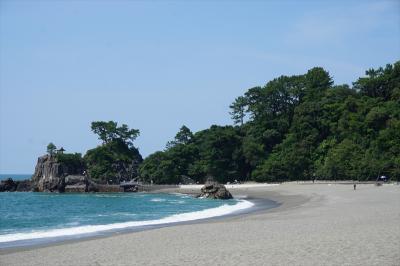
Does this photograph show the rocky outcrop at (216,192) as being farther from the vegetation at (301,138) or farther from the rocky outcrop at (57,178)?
the rocky outcrop at (57,178)

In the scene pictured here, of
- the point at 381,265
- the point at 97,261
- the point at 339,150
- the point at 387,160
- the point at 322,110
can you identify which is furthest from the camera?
the point at 322,110

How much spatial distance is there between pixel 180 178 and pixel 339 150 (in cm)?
3216

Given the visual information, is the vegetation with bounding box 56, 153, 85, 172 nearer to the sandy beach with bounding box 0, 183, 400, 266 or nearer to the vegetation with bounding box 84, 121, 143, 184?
the vegetation with bounding box 84, 121, 143, 184

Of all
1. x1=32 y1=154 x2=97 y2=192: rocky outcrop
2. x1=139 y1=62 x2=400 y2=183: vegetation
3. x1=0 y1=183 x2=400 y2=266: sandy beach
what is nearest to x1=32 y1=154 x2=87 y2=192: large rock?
x1=32 y1=154 x2=97 y2=192: rocky outcrop

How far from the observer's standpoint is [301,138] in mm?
80188

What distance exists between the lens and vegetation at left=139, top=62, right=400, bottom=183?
6588 cm

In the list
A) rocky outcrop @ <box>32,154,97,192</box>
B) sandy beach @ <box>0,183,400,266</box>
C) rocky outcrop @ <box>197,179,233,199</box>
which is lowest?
sandy beach @ <box>0,183,400,266</box>

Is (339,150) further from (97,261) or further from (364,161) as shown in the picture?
(97,261)

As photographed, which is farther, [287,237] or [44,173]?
[44,173]

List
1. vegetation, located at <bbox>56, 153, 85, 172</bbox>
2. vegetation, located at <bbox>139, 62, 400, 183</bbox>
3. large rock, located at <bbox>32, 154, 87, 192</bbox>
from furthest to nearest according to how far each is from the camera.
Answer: vegetation, located at <bbox>56, 153, 85, 172</bbox>
large rock, located at <bbox>32, 154, 87, 192</bbox>
vegetation, located at <bbox>139, 62, 400, 183</bbox>

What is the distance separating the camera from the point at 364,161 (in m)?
62.9

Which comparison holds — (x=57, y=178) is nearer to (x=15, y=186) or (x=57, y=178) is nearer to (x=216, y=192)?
(x=15, y=186)

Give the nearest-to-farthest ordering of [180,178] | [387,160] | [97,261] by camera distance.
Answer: [97,261]
[387,160]
[180,178]

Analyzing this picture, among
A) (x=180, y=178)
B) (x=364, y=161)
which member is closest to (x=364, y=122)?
(x=364, y=161)
